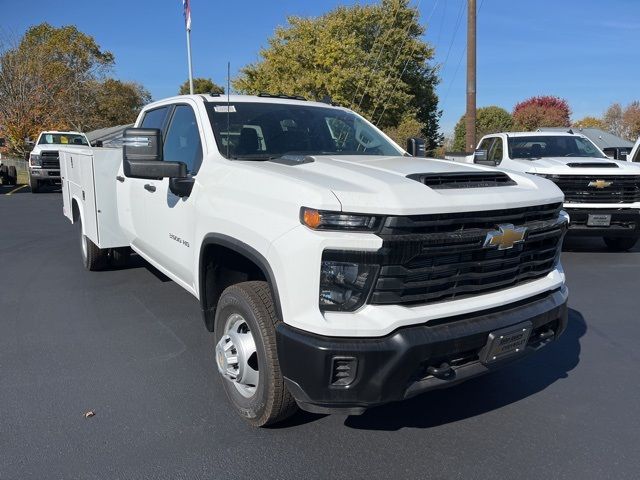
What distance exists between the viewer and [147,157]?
3428 mm

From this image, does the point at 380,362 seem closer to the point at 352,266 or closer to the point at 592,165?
the point at 352,266

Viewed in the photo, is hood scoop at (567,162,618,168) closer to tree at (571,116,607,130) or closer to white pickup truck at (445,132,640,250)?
white pickup truck at (445,132,640,250)

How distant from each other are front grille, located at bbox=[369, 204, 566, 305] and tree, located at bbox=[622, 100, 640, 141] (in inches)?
1623

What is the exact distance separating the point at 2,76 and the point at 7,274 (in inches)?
1142

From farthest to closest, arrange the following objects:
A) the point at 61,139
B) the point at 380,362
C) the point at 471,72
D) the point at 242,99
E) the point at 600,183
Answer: the point at 61,139
the point at 471,72
the point at 600,183
the point at 242,99
the point at 380,362

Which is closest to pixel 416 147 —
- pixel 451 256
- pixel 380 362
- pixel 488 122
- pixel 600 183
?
pixel 451 256

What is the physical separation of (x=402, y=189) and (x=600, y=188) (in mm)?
6333

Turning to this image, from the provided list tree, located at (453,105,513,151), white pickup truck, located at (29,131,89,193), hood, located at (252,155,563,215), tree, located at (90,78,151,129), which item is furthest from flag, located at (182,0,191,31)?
tree, located at (90,78,151,129)

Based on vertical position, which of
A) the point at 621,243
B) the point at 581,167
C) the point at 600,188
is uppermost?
the point at 581,167

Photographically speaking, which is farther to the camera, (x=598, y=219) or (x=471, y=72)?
(x=471, y=72)

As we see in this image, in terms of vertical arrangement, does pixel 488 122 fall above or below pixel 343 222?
above

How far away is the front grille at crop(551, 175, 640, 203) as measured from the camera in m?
7.68

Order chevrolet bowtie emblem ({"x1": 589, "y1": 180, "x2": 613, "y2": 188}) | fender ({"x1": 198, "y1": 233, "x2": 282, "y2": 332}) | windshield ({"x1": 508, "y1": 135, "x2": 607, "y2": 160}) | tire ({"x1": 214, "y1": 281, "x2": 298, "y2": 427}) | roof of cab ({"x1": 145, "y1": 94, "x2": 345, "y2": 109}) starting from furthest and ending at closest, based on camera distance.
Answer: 1. windshield ({"x1": 508, "y1": 135, "x2": 607, "y2": 160})
2. chevrolet bowtie emblem ({"x1": 589, "y1": 180, "x2": 613, "y2": 188})
3. roof of cab ({"x1": 145, "y1": 94, "x2": 345, "y2": 109})
4. tire ({"x1": 214, "y1": 281, "x2": 298, "y2": 427})
5. fender ({"x1": 198, "y1": 233, "x2": 282, "y2": 332})

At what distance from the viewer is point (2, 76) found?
3023 centimetres
